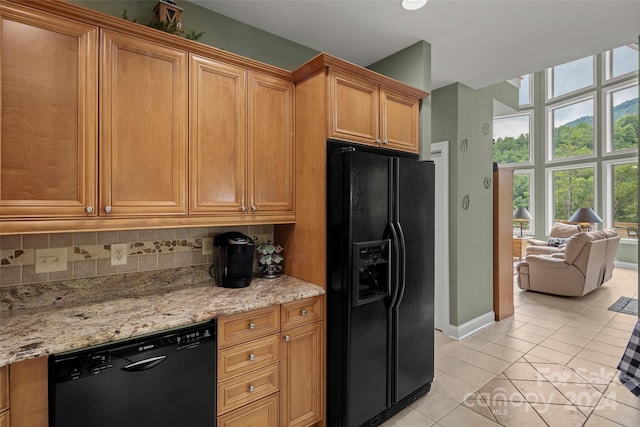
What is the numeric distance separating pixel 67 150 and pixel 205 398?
1355 millimetres

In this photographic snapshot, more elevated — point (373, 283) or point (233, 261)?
point (233, 261)

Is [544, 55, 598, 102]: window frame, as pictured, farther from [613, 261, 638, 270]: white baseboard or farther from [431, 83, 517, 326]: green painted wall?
[431, 83, 517, 326]: green painted wall

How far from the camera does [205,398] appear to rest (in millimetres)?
1532

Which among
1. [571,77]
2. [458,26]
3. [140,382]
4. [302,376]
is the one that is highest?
[571,77]

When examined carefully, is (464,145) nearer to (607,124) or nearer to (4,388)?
(4,388)

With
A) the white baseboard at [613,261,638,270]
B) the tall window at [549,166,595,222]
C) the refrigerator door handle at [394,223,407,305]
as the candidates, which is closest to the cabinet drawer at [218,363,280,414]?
the refrigerator door handle at [394,223,407,305]

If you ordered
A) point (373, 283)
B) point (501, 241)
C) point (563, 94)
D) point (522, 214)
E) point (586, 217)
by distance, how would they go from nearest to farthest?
1. point (373, 283)
2. point (501, 241)
3. point (586, 217)
4. point (563, 94)
5. point (522, 214)

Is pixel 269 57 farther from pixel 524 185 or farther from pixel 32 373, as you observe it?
pixel 524 185

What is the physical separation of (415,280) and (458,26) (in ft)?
6.42

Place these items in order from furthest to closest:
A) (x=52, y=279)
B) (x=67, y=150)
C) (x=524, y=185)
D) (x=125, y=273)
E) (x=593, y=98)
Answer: (x=524, y=185) < (x=593, y=98) < (x=125, y=273) < (x=52, y=279) < (x=67, y=150)

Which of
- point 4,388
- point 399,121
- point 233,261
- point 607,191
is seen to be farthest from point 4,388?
point 607,191

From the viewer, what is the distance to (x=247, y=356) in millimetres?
1689

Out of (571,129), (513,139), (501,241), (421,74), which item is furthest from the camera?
(513,139)

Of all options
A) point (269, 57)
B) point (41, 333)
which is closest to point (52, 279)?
point (41, 333)
